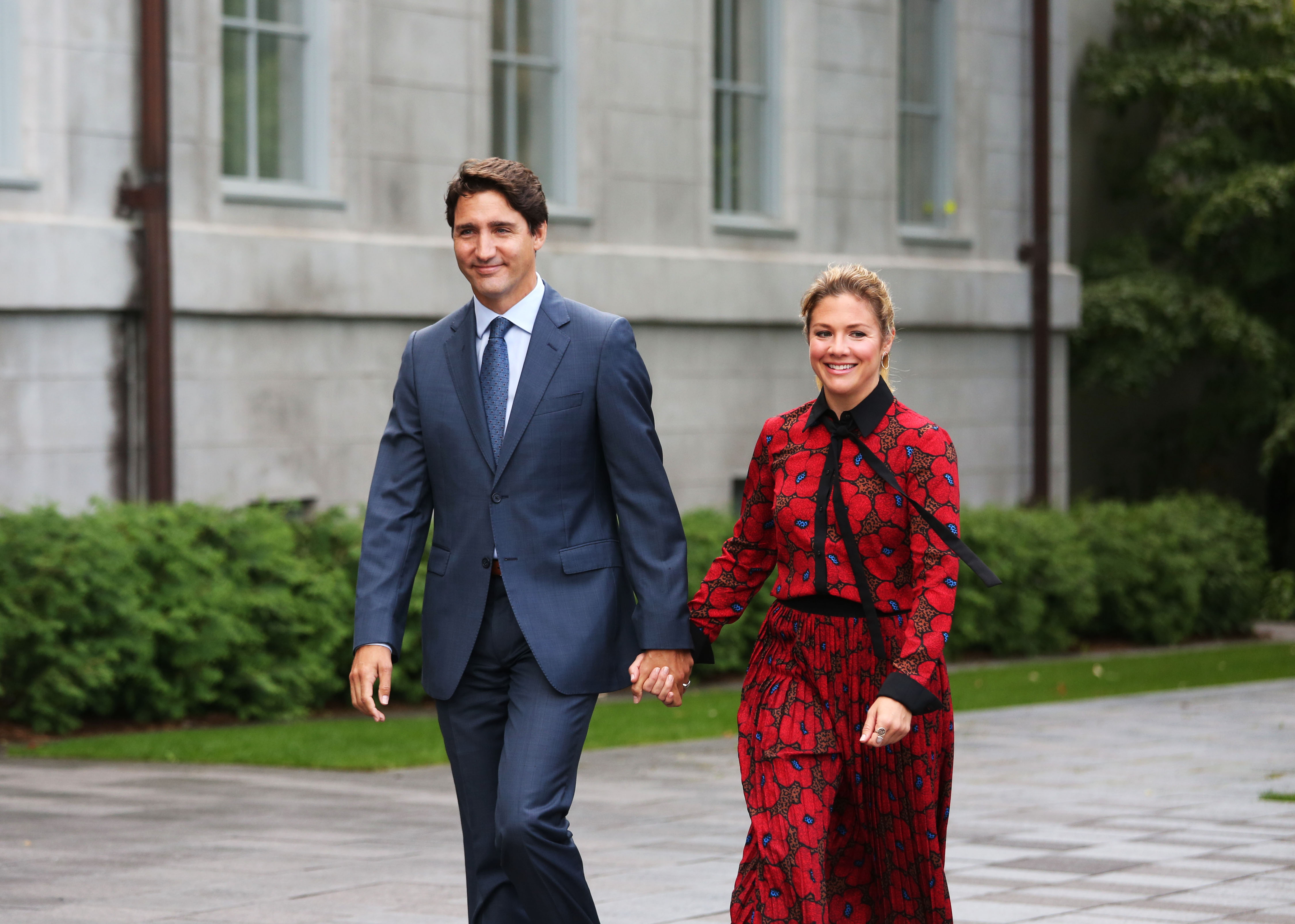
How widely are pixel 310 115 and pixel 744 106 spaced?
4.88 metres

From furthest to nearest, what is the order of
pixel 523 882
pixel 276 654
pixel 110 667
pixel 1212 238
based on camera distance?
pixel 1212 238
pixel 276 654
pixel 110 667
pixel 523 882

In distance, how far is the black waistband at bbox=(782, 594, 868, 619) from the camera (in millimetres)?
4918

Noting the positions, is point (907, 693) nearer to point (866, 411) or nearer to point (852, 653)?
point (852, 653)

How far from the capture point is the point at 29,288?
12.8m

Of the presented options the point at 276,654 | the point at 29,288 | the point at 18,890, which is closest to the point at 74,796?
the point at 18,890

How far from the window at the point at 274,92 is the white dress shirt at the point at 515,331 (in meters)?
9.63

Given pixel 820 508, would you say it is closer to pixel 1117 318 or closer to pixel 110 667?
pixel 110 667

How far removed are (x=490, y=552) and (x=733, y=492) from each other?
1342cm

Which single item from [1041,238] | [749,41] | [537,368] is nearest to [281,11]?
[749,41]

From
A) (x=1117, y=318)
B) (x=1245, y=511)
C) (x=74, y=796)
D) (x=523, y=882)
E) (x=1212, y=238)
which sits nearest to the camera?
(x=523, y=882)

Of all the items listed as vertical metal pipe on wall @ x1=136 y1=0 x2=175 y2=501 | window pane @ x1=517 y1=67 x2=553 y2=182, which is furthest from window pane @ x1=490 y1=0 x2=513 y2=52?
vertical metal pipe on wall @ x1=136 y1=0 x2=175 y2=501

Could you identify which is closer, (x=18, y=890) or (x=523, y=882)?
(x=523, y=882)

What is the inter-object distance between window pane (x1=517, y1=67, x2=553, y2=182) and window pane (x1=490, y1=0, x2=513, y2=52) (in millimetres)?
243

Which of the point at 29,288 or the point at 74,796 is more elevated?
the point at 29,288
